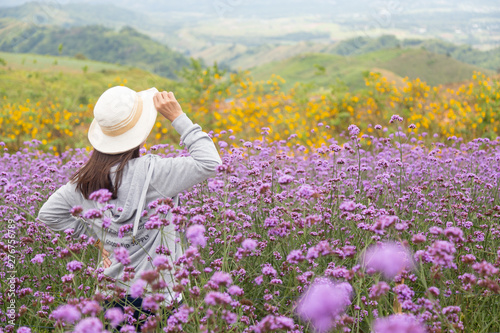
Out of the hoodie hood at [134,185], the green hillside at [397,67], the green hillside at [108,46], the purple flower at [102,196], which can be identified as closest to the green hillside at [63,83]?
the green hillside at [397,67]

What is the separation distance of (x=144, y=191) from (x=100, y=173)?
0.29 meters

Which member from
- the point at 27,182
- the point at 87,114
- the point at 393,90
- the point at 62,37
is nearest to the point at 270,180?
the point at 27,182

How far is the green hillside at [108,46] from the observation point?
3205 cm

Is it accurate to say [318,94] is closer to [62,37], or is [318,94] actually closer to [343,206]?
[343,206]

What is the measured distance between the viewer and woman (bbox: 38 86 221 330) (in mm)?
2309

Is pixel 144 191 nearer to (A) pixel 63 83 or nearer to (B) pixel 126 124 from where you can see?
(B) pixel 126 124

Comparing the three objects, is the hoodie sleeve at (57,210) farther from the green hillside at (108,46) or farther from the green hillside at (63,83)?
the green hillside at (108,46)

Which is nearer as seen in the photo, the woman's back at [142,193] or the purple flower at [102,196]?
the purple flower at [102,196]

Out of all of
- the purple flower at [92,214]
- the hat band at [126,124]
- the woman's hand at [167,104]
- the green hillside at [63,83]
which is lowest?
the green hillside at [63,83]

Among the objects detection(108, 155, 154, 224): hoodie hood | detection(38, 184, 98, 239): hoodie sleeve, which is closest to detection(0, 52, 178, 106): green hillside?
detection(38, 184, 98, 239): hoodie sleeve

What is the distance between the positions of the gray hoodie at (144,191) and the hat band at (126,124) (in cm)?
18

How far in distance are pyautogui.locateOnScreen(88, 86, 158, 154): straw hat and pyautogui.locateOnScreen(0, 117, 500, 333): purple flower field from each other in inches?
15.6

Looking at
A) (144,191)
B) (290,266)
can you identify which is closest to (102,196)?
(144,191)

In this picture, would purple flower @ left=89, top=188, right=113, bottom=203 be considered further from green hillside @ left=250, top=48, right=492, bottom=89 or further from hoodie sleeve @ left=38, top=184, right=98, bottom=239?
green hillside @ left=250, top=48, right=492, bottom=89
